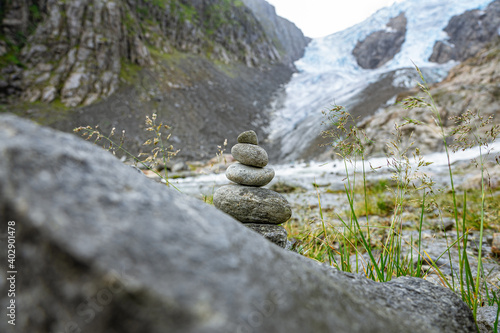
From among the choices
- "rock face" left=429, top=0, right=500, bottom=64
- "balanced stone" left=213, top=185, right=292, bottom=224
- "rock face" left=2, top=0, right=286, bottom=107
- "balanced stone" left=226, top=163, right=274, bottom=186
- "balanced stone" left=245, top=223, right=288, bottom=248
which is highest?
"rock face" left=429, top=0, right=500, bottom=64

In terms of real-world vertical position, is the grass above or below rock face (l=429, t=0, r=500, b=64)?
below

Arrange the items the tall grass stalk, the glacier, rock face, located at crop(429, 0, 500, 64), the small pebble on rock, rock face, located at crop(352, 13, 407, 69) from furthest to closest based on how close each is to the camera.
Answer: rock face, located at crop(352, 13, 407, 69) → rock face, located at crop(429, 0, 500, 64) → the glacier → the small pebble on rock → the tall grass stalk

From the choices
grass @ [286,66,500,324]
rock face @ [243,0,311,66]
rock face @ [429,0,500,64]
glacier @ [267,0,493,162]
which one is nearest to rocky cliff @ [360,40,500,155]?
glacier @ [267,0,493,162]

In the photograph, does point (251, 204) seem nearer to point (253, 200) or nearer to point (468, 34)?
point (253, 200)

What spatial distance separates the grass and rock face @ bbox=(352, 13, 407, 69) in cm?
7766

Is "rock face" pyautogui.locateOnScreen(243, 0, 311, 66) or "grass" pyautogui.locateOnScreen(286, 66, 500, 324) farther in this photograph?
"rock face" pyautogui.locateOnScreen(243, 0, 311, 66)

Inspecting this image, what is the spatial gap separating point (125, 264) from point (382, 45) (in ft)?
294

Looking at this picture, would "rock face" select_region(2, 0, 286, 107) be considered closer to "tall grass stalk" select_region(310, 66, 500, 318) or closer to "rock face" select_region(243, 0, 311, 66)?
"tall grass stalk" select_region(310, 66, 500, 318)

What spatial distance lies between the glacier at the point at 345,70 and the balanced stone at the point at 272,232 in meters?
15.3

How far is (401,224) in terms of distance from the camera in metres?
2.35

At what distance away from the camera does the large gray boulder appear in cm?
64

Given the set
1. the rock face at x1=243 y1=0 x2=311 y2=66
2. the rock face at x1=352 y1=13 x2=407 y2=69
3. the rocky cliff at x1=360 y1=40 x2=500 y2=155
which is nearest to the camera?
the rocky cliff at x1=360 y1=40 x2=500 y2=155

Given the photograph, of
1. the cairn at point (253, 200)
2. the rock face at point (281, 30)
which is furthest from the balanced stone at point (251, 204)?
the rock face at point (281, 30)

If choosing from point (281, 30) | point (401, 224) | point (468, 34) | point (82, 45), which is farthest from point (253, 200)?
point (281, 30)
